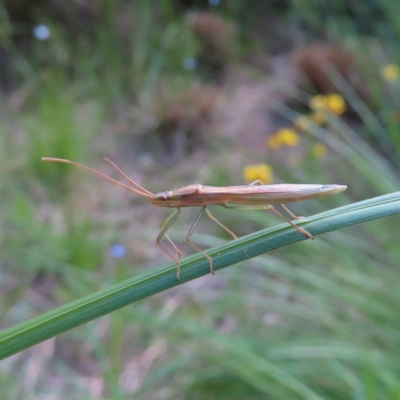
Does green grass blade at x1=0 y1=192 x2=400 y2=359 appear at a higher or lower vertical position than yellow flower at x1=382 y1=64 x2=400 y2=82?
lower

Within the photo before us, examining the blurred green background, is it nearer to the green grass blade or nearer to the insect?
the insect

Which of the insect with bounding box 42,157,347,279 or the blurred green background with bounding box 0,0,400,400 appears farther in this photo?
the blurred green background with bounding box 0,0,400,400

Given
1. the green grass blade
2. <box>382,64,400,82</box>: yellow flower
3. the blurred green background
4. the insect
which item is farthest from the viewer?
<box>382,64,400,82</box>: yellow flower

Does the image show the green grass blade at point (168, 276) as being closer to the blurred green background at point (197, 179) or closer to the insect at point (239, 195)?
the insect at point (239, 195)

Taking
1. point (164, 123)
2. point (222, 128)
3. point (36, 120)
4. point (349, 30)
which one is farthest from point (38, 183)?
point (349, 30)

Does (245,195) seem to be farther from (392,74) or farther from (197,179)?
(392,74)

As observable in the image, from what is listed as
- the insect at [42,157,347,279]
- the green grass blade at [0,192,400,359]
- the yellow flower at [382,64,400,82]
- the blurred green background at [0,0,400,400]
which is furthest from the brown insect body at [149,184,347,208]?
the yellow flower at [382,64,400,82]

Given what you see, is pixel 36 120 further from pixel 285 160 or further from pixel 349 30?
pixel 349 30
